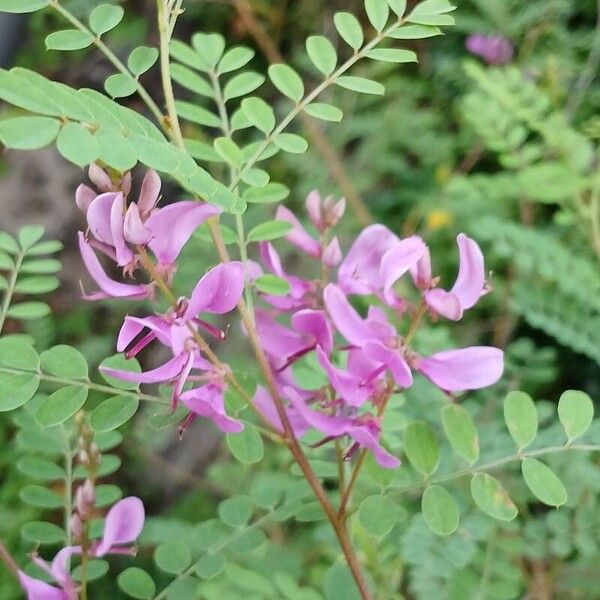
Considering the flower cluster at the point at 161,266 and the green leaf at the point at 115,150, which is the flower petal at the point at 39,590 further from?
the green leaf at the point at 115,150

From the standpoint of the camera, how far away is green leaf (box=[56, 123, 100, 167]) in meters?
0.40

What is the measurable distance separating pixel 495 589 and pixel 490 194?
75cm

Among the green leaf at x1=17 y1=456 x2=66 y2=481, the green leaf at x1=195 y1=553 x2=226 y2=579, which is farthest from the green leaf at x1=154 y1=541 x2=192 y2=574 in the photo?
the green leaf at x1=17 y1=456 x2=66 y2=481

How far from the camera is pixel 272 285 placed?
0.59m

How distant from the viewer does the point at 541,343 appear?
4.72ft

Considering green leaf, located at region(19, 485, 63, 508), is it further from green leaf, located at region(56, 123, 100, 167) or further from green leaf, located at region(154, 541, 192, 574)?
green leaf, located at region(56, 123, 100, 167)

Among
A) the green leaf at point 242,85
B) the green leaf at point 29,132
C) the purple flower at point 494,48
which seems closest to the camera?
the green leaf at point 29,132

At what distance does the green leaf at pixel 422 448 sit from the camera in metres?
0.58

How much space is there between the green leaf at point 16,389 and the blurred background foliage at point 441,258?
0.17 metres

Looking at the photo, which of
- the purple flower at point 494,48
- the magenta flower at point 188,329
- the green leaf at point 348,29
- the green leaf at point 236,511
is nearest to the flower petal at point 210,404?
the magenta flower at point 188,329

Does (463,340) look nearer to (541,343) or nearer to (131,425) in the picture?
(541,343)

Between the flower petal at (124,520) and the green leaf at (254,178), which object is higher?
the green leaf at (254,178)

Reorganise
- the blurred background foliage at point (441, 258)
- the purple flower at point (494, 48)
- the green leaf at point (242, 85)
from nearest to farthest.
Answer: the green leaf at point (242, 85) → the blurred background foliage at point (441, 258) → the purple flower at point (494, 48)

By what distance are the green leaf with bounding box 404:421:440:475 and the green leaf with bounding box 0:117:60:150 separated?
0.33m
